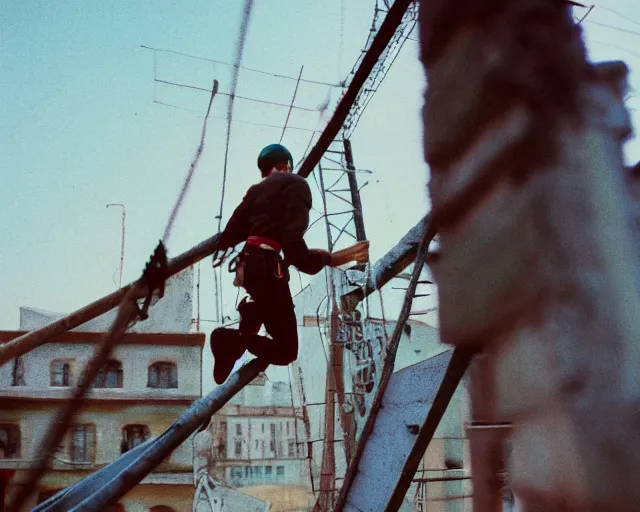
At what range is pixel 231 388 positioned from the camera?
3.15 metres

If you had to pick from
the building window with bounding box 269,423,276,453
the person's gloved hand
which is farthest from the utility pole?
the building window with bounding box 269,423,276,453

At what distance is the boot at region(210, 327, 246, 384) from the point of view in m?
3.39

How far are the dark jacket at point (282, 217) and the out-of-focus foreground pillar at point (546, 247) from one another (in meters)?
1.31

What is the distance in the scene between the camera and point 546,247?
5.04 feet

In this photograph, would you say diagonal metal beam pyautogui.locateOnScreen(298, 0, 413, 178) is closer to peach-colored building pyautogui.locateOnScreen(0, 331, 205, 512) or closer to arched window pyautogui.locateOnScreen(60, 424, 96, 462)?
peach-colored building pyautogui.locateOnScreen(0, 331, 205, 512)

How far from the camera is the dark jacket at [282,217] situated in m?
3.19

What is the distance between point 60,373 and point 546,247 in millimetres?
26159

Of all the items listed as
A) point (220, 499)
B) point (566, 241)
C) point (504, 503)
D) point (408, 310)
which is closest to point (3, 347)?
point (408, 310)

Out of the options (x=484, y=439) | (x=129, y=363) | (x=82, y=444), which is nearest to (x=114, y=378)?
(x=129, y=363)

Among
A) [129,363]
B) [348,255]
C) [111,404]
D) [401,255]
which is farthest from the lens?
[129,363]

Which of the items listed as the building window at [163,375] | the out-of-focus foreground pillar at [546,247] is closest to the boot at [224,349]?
the out-of-focus foreground pillar at [546,247]

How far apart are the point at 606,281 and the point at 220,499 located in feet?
93.7

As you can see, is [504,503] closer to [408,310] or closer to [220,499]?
[408,310]

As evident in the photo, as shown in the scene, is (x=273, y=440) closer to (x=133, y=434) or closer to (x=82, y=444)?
(x=133, y=434)
